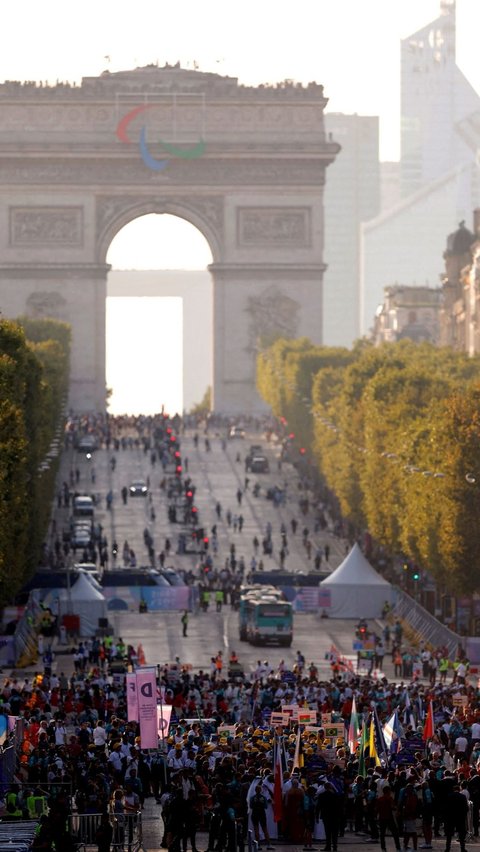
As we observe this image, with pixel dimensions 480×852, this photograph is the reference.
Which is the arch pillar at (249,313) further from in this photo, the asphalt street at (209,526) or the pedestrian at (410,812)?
the pedestrian at (410,812)

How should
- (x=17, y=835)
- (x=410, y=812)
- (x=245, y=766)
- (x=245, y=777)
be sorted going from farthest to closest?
(x=245, y=766) < (x=245, y=777) < (x=410, y=812) < (x=17, y=835)

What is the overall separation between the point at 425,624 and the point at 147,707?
29483 millimetres

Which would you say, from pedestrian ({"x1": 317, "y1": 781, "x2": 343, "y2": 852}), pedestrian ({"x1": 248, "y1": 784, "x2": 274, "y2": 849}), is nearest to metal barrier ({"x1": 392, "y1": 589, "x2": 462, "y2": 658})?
pedestrian ({"x1": 317, "y1": 781, "x2": 343, "y2": 852})

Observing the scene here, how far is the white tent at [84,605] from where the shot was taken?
2606 inches

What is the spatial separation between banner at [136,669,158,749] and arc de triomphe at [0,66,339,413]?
93.8 m

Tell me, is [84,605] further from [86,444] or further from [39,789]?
[86,444]

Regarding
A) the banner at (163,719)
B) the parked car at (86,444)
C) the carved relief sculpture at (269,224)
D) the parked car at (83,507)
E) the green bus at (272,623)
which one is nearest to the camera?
the banner at (163,719)

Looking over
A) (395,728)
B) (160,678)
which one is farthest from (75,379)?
(395,728)

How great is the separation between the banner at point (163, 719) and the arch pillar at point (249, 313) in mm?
92602

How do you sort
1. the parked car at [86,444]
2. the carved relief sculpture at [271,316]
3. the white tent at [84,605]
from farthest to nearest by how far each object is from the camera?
the carved relief sculpture at [271,316] < the parked car at [86,444] < the white tent at [84,605]

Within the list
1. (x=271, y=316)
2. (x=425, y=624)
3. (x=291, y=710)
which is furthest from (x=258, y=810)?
(x=271, y=316)

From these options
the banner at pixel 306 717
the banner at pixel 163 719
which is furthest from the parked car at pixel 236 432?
the banner at pixel 163 719

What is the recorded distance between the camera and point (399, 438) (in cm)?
7812

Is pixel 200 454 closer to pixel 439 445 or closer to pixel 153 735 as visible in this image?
pixel 439 445
